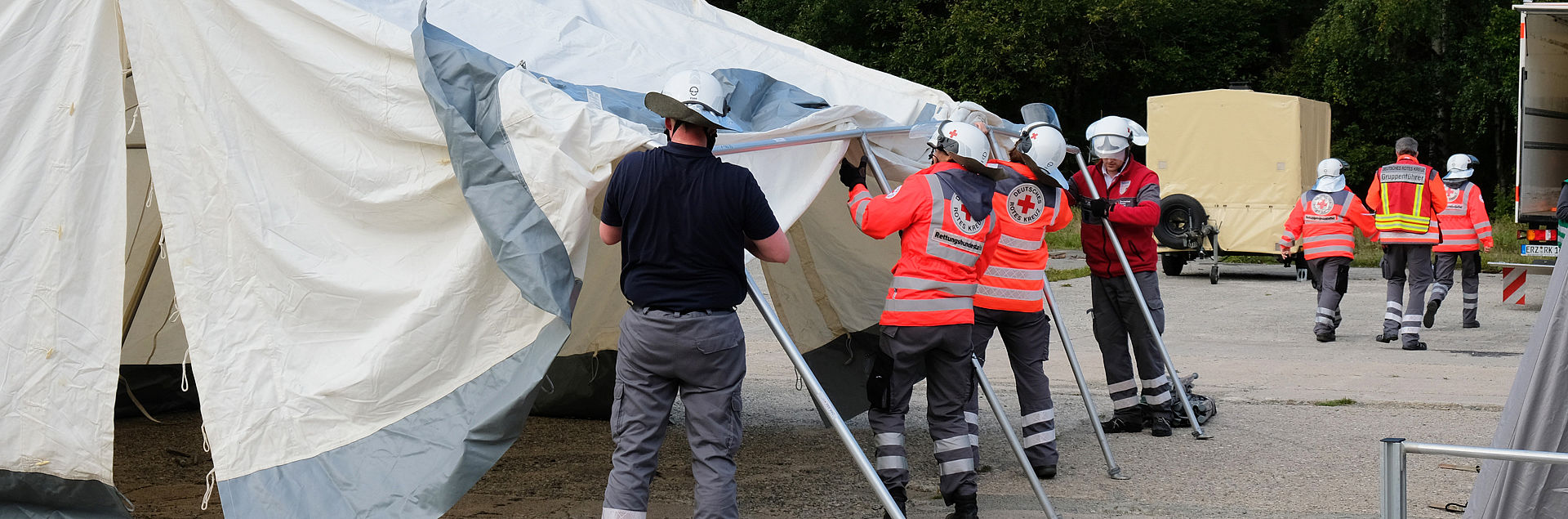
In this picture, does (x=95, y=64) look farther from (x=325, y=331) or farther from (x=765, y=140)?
(x=765, y=140)

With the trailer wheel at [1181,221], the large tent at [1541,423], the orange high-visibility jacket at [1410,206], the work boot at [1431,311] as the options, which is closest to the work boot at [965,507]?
the large tent at [1541,423]

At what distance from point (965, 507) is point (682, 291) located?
182cm

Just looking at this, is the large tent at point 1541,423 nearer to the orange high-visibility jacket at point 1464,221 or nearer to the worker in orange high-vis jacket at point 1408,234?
the worker in orange high-vis jacket at point 1408,234

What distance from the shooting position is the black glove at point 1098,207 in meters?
7.21

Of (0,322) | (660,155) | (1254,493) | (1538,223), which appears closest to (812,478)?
(1254,493)

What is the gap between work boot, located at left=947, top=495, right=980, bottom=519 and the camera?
5480mm

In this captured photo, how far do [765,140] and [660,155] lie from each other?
636 millimetres

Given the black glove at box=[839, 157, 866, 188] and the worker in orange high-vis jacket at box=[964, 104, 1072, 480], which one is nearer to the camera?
the black glove at box=[839, 157, 866, 188]

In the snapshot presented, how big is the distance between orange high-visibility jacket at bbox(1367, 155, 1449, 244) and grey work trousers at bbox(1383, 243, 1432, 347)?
0.09 meters

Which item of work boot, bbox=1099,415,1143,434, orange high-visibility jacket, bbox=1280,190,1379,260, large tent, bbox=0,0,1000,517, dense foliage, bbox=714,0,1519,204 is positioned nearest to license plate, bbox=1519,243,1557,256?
orange high-visibility jacket, bbox=1280,190,1379,260

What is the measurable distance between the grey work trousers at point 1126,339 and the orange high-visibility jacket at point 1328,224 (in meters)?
4.23

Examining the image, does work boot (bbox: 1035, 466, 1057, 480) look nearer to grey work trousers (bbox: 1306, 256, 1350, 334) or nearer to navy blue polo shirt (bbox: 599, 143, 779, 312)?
navy blue polo shirt (bbox: 599, 143, 779, 312)

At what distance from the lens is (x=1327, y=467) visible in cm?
665

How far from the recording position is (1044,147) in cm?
650
